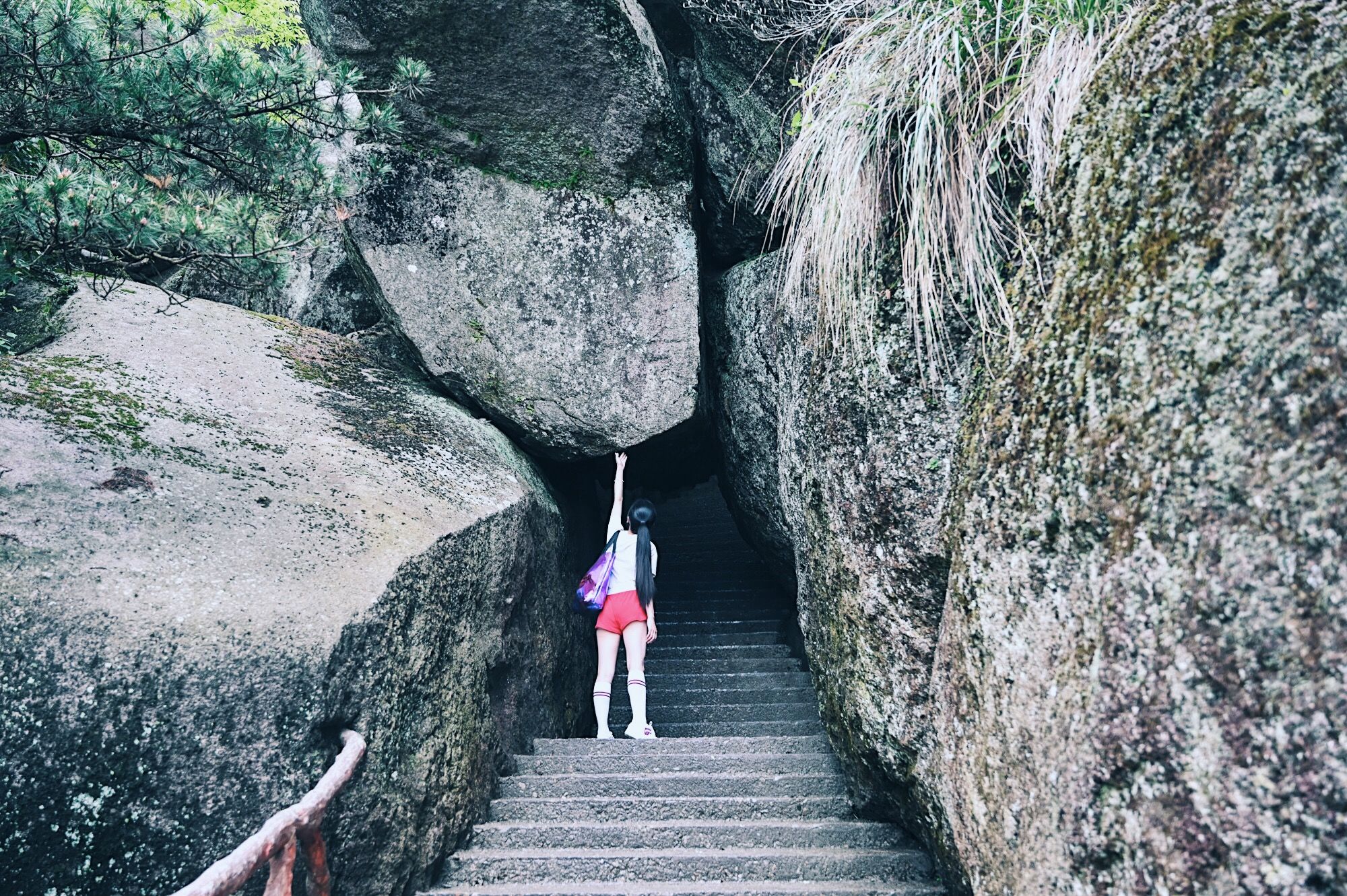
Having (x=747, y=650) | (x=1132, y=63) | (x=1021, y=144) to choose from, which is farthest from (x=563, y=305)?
(x=1132, y=63)

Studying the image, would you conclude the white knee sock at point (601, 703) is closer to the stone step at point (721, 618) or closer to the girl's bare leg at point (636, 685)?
the girl's bare leg at point (636, 685)

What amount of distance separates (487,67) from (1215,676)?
5389 mm

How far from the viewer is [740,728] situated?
5504 mm

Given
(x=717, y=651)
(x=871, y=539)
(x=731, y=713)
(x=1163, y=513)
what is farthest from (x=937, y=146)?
(x=717, y=651)

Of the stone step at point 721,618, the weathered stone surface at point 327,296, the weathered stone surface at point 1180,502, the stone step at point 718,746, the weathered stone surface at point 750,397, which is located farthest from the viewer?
the stone step at point 721,618

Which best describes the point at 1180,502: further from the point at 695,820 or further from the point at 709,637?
the point at 709,637

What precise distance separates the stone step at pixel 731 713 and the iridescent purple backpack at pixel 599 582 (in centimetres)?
99

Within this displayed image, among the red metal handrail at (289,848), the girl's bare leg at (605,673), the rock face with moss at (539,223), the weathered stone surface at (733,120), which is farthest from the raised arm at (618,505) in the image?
the red metal handrail at (289,848)

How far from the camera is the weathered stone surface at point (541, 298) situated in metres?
5.59

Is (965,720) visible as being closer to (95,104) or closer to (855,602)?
(855,602)

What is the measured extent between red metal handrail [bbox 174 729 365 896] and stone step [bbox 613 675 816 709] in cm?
309

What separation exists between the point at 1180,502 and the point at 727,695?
4393 mm

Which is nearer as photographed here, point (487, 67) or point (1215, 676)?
point (1215, 676)

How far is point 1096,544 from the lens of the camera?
2.11m
